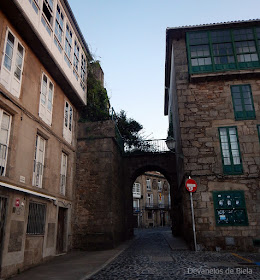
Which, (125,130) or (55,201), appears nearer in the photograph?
(55,201)

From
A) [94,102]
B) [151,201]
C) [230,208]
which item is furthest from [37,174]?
[151,201]

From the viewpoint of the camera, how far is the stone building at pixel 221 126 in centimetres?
990

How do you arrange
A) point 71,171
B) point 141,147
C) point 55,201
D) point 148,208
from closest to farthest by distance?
1. point 55,201
2. point 71,171
3. point 141,147
4. point 148,208

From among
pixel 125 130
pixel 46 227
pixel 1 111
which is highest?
pixel 125 130

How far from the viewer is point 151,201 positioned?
46.0 metres

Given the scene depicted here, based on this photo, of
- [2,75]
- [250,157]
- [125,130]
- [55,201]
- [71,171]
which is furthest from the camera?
[125,130]

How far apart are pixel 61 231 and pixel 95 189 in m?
2.28

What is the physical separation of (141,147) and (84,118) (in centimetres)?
638

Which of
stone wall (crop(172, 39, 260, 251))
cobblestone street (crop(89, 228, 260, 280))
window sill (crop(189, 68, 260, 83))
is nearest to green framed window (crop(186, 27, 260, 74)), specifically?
window sill (crop(189, 68, 260, 83))

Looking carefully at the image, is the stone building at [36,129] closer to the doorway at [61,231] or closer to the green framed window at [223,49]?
the doorway at [61,231]

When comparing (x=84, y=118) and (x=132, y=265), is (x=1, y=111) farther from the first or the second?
(x=84, y=118)

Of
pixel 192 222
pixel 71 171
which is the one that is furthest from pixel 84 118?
pixel 192 222

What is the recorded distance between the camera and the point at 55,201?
32.3 ft

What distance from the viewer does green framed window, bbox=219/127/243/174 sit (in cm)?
1052
